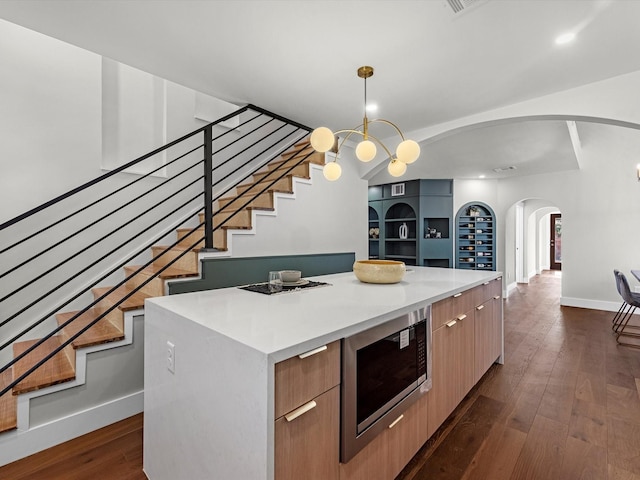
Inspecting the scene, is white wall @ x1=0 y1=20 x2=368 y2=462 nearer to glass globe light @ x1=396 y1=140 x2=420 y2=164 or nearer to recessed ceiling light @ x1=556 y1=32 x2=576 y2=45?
glass globe light @ x1=396 y1=140 x2=420 y2=164

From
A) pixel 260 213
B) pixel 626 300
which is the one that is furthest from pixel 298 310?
pixel 626 300

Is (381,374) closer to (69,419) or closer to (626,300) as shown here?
(69,419)

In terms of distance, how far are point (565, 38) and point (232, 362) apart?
2.59 meters

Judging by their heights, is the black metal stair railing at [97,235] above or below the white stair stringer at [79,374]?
→ above

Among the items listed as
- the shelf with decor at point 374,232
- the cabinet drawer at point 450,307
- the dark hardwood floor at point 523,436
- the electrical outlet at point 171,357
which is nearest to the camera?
the electrical outlet at point 171,357

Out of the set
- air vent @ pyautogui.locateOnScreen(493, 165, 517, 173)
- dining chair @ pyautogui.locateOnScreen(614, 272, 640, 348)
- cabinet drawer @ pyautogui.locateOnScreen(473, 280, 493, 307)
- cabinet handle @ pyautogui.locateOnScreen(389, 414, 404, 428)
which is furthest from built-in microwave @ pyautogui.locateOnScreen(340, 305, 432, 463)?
air vent @ pyautogui.locateOnScreen(493, 165, 517, 173)

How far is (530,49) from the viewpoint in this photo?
201 centimetres

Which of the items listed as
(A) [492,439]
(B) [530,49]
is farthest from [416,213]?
(A) [492,439]

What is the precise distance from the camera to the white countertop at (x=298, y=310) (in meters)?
0.98

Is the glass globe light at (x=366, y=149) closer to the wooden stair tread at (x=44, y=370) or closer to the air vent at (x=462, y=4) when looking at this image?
the air vent at (x=462, y=4)

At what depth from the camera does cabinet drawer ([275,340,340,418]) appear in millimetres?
898

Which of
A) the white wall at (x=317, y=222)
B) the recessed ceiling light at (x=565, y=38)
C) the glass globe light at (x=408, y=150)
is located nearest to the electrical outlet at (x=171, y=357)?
the white wall at (x=317, y=222)

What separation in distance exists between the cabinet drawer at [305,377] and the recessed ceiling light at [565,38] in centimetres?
228

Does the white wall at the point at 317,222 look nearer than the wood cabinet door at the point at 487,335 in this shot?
No
